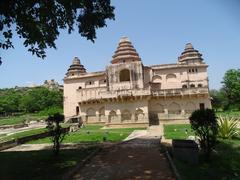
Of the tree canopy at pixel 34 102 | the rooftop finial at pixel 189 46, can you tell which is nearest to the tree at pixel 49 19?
the rooftop finial at pixel 189 46

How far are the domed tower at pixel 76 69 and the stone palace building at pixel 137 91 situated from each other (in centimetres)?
86

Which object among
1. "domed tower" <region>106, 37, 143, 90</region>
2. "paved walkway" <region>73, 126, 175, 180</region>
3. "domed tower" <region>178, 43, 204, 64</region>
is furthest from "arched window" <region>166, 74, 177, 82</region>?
"paved walkway" <region>73, 126, 175, 180</region>

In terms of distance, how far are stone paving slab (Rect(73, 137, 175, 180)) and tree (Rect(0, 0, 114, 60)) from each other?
5.63 m

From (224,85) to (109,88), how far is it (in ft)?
105

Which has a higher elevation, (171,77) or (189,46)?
(189,46)

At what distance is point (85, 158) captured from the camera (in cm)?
1030

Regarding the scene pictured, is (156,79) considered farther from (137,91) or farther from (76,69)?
(76,69)

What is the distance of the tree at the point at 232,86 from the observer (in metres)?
48.4

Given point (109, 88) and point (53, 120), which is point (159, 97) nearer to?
point (109, 88)

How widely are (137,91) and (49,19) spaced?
20.8 m

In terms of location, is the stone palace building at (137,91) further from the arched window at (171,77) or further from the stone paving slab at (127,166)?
the stone paving slab at (127,166)

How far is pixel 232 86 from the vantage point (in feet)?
162

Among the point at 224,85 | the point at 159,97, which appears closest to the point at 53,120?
the point at 159,97

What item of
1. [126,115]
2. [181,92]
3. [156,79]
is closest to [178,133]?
[126,115]
